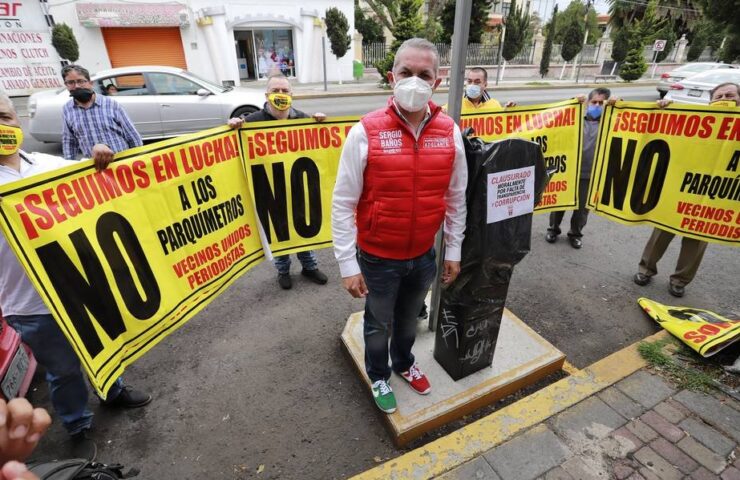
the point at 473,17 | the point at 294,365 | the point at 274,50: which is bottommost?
the point at 294,365

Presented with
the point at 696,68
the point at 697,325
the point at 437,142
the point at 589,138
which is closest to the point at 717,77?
the point at 696,68

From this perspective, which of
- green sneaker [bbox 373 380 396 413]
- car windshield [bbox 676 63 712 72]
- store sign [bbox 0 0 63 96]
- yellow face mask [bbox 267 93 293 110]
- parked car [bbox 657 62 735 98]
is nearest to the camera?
green sneaker [bbox 373 380 396 413]

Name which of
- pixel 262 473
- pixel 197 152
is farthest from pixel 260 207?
pixel 262 473

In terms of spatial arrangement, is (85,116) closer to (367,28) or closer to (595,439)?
(595,439)

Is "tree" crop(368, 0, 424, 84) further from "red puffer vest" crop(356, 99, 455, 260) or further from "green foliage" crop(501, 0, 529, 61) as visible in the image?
"red puffer vest" crop(356, 99, 455, 260)

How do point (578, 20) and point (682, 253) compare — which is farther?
point (578, 20)

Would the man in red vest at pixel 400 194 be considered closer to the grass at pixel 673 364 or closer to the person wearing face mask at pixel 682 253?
the grass at pixel 673 364

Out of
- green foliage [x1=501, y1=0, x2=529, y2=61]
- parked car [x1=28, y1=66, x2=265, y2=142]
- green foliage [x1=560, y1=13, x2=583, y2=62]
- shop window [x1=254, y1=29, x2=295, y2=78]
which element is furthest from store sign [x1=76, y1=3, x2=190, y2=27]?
green foliage [x1=560, y1=13, x2=583, y2=62]

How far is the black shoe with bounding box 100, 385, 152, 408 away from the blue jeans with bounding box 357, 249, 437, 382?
5.13 feet

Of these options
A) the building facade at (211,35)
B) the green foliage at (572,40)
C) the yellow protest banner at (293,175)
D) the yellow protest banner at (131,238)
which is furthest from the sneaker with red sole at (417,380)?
the green foliage at (572,40)

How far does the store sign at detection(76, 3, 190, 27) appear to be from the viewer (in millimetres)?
18297

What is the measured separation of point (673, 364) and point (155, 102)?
9638 millimetres

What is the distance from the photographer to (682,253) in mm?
3896

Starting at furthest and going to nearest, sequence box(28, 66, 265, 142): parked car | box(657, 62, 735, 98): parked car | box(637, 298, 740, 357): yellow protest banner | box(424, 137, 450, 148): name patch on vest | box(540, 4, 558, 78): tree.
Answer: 1. box(540, 4, 558, 78): tree
2. box(657, 62, 735, 98): parked car
3. box(28, 66, 265, 142): parked car
4. box(637, 298, 740, 357): yellow protest banner
5. box(424, 137, 450, 148): name patch on vest
